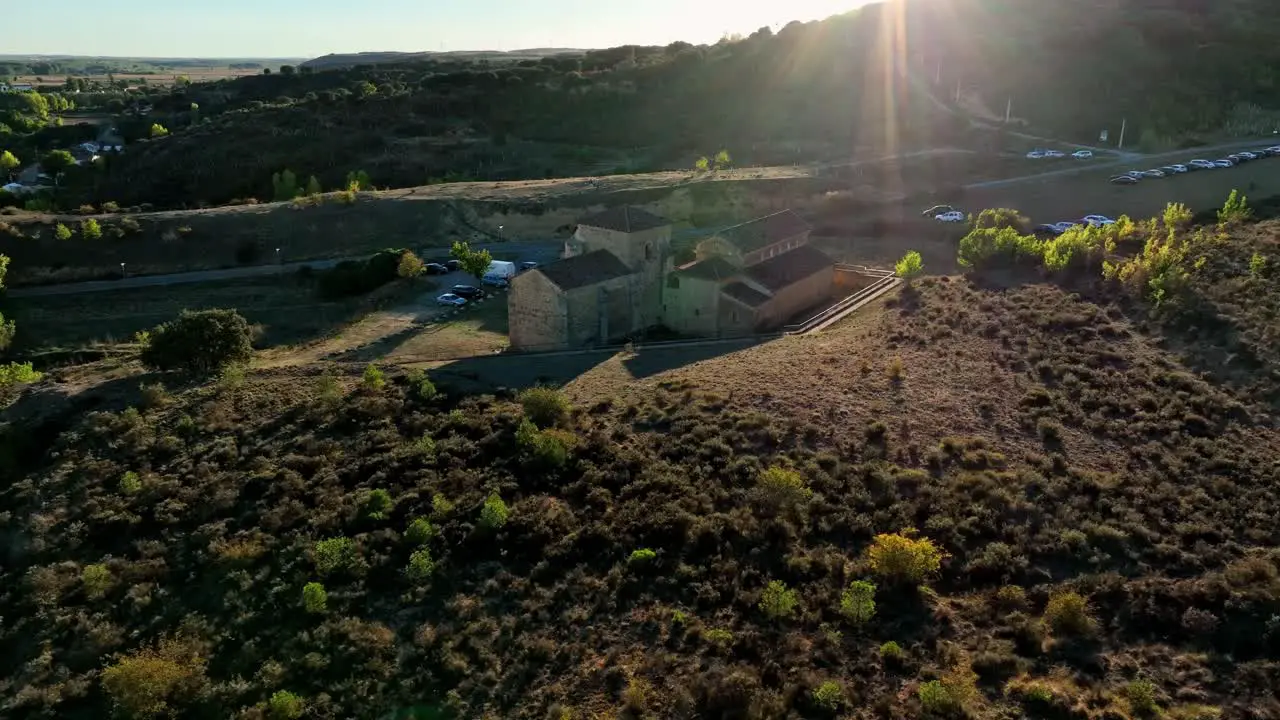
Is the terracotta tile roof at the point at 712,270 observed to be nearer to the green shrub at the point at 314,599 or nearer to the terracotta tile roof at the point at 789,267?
the terracotta tile roof at the point at 789,267

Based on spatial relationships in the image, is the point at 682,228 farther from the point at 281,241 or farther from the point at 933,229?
the point at 281,241

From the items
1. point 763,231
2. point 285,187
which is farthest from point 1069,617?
point 285,187

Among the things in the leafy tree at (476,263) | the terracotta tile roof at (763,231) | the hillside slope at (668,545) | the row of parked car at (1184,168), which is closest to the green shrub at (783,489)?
the hillside slope at (668,545)

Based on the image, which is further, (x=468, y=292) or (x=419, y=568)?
(x=468, y=292)

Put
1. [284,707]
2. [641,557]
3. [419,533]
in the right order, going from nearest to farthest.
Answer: [284,707], [641,557], [419,533]

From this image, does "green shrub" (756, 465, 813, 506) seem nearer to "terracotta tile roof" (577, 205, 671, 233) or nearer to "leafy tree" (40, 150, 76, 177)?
"terracotta tile roof" (577, 205, 671, 233)

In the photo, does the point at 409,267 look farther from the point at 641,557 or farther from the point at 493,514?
the point at 641,557

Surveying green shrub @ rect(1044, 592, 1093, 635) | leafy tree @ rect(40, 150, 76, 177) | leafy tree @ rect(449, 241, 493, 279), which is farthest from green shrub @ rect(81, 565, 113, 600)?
leafy tree @ rect(40, 150, 76, 177)
